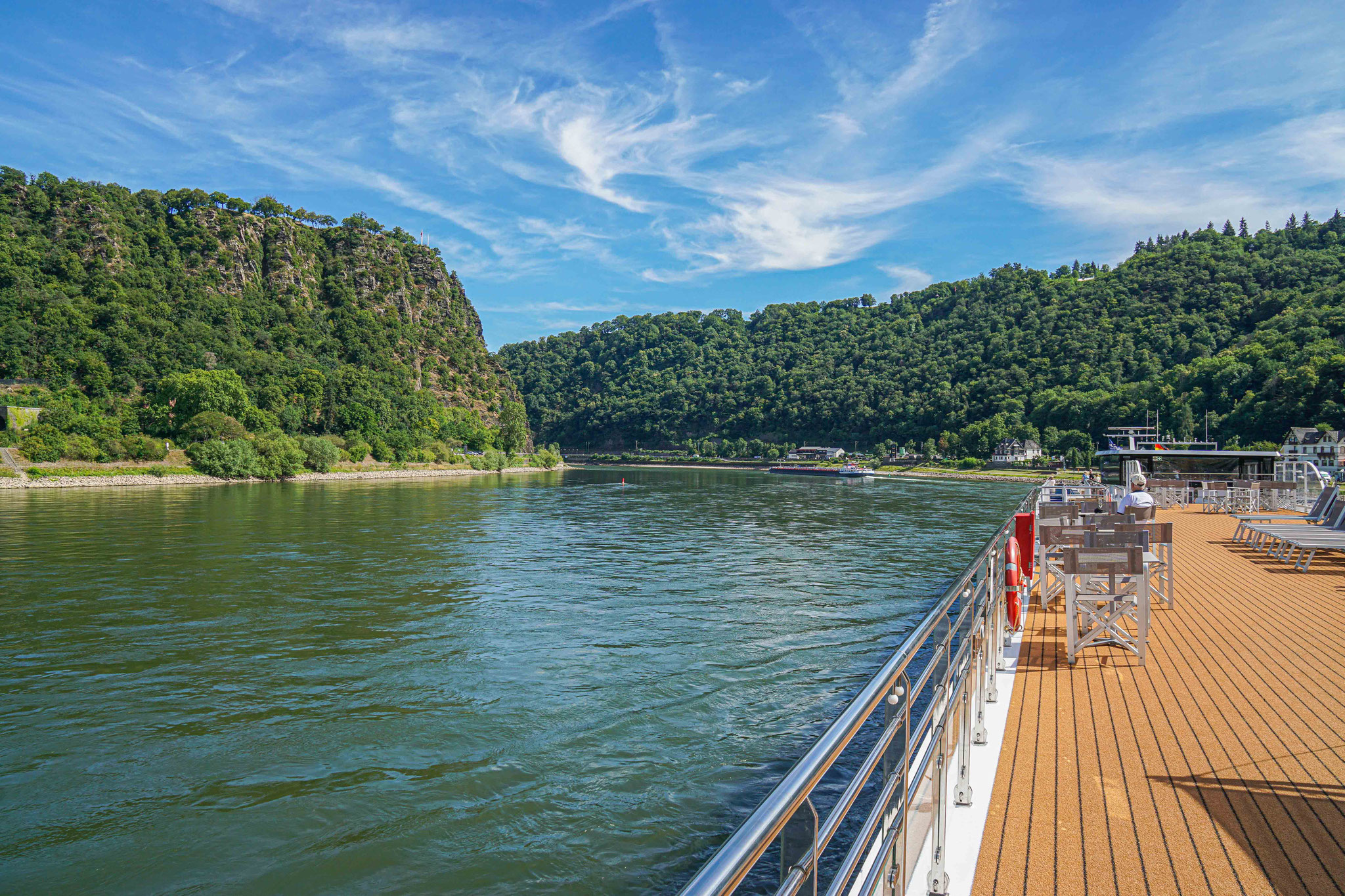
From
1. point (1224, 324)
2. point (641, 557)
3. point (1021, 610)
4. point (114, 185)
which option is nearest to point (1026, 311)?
point (1224, 324)

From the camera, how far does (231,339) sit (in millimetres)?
86562

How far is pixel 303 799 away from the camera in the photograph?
18.1 feet

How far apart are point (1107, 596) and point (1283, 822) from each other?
2857mm

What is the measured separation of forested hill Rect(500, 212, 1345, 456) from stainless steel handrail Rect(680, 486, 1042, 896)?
73360mm

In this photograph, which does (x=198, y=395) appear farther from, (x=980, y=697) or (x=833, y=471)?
(x=980, y=697)

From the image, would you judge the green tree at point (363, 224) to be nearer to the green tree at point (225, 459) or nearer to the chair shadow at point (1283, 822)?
the green tree at point (225, 459)

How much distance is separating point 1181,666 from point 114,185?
125m

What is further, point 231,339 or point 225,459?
point 231,339

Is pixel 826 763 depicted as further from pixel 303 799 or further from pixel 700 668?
pixel 700 668

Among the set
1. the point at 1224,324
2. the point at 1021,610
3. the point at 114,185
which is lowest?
the point at 1021,610

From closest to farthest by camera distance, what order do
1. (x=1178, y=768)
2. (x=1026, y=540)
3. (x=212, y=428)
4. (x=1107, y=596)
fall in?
(x=1178, y=768) < (x=1107, y=596) < (x=1026, y=540) < (x=212, y=428)

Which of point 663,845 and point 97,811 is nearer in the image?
point 663,845

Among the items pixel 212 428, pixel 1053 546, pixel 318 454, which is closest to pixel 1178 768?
pixel 1053 546

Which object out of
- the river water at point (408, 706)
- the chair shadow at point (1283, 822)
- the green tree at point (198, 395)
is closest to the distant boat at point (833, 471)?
the green tree at point (198, 395)
